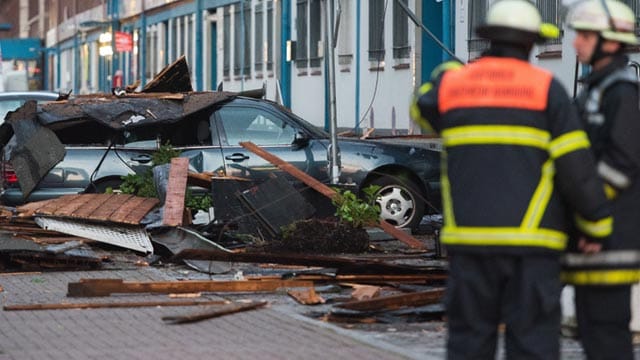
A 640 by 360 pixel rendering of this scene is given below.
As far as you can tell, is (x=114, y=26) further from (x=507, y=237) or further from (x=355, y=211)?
(x=507, y=237)

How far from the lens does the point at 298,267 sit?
620 inches

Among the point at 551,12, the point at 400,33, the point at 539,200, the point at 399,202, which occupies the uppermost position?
the point at 551,12

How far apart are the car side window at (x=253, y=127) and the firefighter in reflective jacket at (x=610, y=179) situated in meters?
12.4

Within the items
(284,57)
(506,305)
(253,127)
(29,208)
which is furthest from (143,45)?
(506,305)

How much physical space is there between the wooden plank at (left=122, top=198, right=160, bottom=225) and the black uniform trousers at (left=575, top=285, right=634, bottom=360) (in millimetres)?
10110

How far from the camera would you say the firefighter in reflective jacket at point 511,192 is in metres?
7.17

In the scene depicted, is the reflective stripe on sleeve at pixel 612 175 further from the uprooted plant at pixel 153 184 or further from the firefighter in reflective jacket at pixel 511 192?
the uprooted plant at pixel 153 184

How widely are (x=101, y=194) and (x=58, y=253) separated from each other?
2932 millimetres

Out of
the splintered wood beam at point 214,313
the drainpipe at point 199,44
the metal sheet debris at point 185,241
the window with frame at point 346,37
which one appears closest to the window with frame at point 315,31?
the window with frame at point 346,37

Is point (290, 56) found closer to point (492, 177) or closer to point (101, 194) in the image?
point (101, 194)

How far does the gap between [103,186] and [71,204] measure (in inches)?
65.2

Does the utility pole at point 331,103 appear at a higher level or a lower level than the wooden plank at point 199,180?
higher

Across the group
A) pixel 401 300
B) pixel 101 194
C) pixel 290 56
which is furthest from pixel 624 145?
pixel 290 56

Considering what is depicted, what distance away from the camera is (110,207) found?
1812 cm
